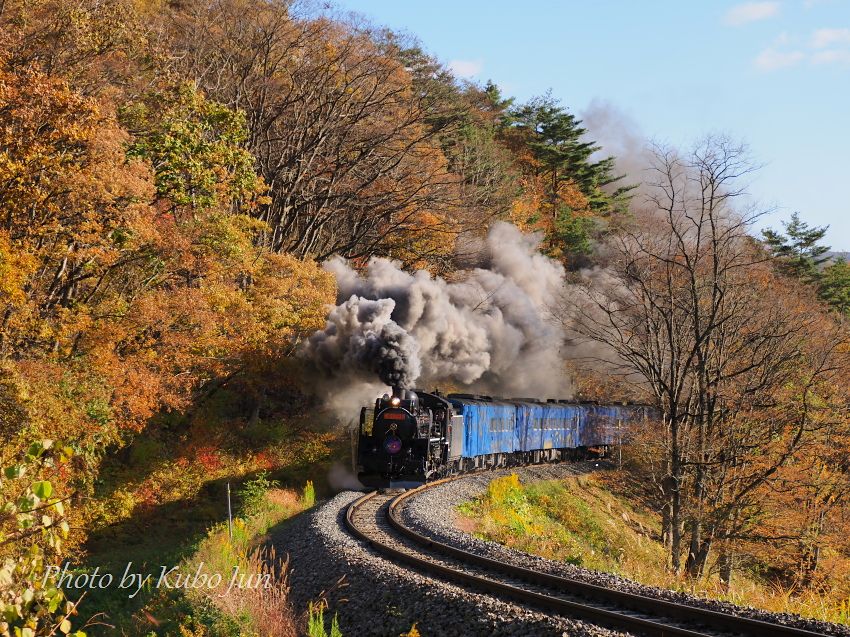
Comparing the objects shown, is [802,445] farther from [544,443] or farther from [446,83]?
[446,83]

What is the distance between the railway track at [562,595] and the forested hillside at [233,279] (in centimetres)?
708

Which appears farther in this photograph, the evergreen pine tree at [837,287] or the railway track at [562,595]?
the evergreen pine tree at [837,287]

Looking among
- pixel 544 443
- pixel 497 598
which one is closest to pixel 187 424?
pixel 544 443

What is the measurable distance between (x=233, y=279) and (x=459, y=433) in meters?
12.1

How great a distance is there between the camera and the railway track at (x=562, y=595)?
988 cm

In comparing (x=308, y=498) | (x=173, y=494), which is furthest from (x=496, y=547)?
(x=173, y=494)

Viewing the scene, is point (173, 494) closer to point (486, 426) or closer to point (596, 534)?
point (486, 426)

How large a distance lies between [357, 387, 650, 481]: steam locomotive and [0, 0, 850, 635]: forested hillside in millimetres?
4940

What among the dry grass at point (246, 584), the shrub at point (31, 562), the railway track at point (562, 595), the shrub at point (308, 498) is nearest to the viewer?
the shrub at point (31, 562)

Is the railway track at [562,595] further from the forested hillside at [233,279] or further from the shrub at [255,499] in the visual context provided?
the forested hillside at [233,279]

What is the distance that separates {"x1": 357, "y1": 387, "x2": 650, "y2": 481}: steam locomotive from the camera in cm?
2372

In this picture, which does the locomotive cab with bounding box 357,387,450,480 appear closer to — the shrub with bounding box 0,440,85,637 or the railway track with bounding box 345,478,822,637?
the railway track with bounding box 345,478,822,637

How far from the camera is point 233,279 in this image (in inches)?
1297

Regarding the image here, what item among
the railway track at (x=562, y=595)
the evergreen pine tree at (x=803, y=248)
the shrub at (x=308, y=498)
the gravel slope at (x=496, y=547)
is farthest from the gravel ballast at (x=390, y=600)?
the evergreen pine tree at (x=803, y=248)
